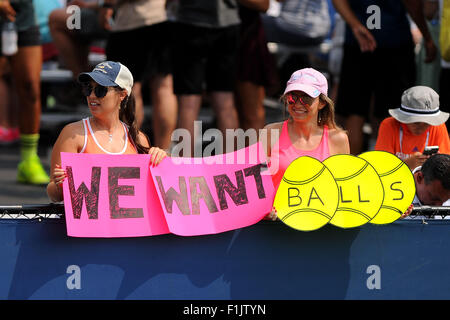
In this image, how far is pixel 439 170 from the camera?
10.6 feet

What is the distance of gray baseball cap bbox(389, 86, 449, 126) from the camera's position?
147 inches

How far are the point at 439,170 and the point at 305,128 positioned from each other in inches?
21.4

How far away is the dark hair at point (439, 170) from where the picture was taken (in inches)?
127

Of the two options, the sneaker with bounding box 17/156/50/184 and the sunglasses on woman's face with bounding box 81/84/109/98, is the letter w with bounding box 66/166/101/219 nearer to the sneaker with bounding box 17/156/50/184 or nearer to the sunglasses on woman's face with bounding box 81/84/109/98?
the sunglasses on woman's face with bounding box 81/84/109/98

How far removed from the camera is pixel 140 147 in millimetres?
3227

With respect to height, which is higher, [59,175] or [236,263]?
[59,175]

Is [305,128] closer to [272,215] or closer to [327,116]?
[327,116]

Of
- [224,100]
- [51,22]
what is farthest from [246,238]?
[51,22]

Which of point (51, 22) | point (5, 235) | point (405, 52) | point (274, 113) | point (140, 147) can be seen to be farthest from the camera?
point (274, 113)

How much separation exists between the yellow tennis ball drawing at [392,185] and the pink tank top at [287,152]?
1.37 ft

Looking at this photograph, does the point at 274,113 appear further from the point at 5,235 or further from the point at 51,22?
the point at 5,235

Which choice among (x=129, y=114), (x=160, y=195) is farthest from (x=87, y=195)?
(x=129, y=114)

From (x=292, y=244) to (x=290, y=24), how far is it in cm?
363

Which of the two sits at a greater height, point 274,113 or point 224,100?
point 224,100
